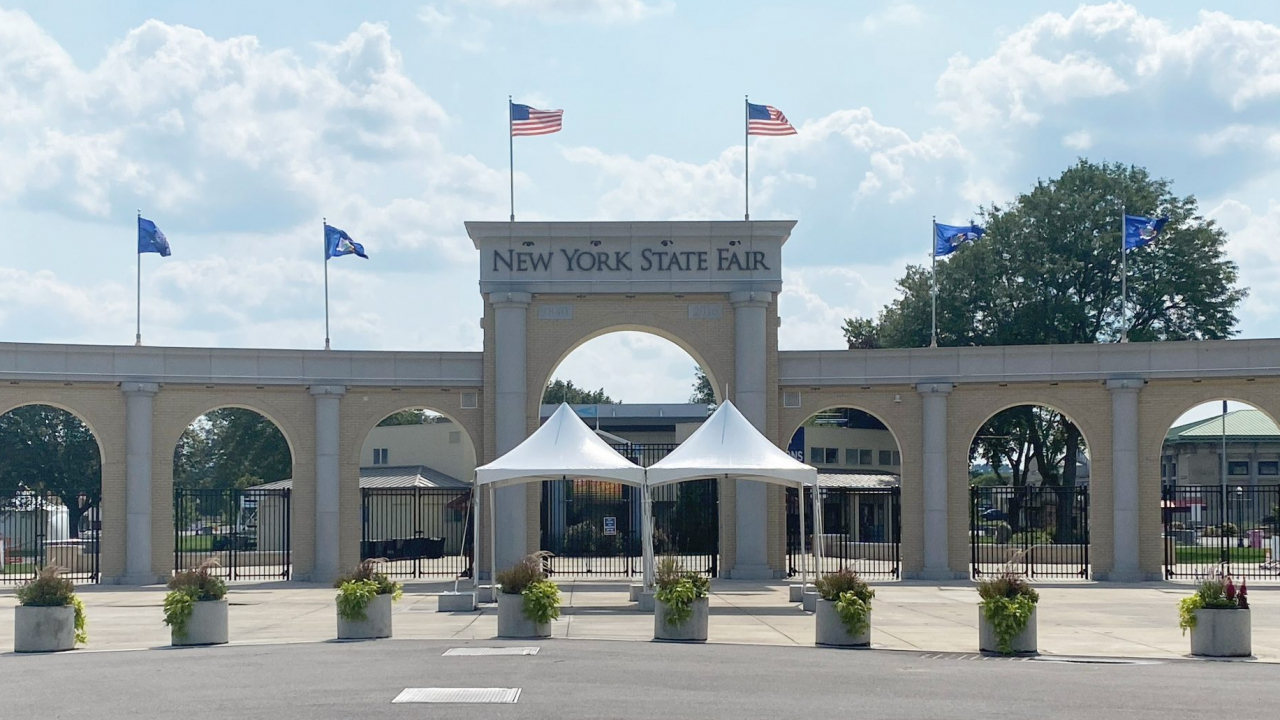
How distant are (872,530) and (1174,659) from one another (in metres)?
38.1

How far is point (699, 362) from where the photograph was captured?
Answer: 3488cm

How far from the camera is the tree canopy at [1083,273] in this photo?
178 ft

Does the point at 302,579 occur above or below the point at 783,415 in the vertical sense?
below

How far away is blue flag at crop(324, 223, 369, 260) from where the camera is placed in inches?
1451

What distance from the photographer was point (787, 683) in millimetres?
16062

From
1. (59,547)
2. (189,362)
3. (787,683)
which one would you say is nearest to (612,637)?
(787,683)

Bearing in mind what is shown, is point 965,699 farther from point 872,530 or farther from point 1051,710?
point 872,530

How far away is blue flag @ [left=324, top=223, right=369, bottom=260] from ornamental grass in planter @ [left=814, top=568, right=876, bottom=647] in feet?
64.5

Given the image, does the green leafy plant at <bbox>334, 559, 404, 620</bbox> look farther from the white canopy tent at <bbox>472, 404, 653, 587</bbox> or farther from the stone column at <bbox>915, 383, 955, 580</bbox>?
the stone column at <bbox>915, 383, 955, 580</bbox>

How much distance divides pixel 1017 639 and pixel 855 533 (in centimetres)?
3469

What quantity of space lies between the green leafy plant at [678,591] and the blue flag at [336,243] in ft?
59.0

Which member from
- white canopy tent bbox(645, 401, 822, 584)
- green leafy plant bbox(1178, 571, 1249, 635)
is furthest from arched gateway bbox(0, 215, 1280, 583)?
green leafy plant bbox(1178, 571, 1249, 635)

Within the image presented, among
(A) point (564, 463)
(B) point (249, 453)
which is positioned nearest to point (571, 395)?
(B) point (249, 453)

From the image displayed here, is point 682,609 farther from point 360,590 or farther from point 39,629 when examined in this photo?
point 39,629
